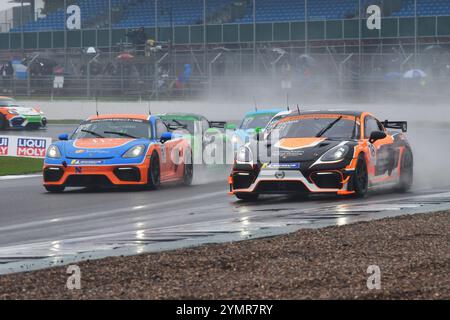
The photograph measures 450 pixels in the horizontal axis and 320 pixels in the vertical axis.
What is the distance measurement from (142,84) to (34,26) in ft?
55.7

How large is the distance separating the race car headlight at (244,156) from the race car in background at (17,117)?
24.8 metres

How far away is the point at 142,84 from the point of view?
49.2 m

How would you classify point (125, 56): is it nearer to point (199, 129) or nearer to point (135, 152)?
point (199, 129)

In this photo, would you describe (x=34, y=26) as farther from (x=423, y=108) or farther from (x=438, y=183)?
(x=438, y=183)

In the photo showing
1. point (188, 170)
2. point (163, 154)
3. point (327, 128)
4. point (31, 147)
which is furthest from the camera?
point (31, 147)

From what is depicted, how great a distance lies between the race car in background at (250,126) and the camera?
21.4 meters

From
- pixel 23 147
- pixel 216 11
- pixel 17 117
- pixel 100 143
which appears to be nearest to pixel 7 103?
pixel 17 117

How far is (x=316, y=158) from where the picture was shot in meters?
15.0

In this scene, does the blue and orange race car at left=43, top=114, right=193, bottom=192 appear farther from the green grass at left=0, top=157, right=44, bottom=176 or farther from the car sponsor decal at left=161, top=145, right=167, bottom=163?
the green grass at left=0, top=157, right=44, bottom=176

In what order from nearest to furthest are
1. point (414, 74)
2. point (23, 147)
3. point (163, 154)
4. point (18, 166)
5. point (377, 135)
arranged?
1. point (377, 135)
2. point (163, 154)
3. point (18, 166)
4. point (23, 147)
5. point (414, 74)

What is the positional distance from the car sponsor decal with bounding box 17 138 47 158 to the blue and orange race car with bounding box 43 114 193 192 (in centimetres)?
945

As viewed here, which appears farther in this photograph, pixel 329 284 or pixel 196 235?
pixel 196 235

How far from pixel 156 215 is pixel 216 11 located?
4474 centimetres
